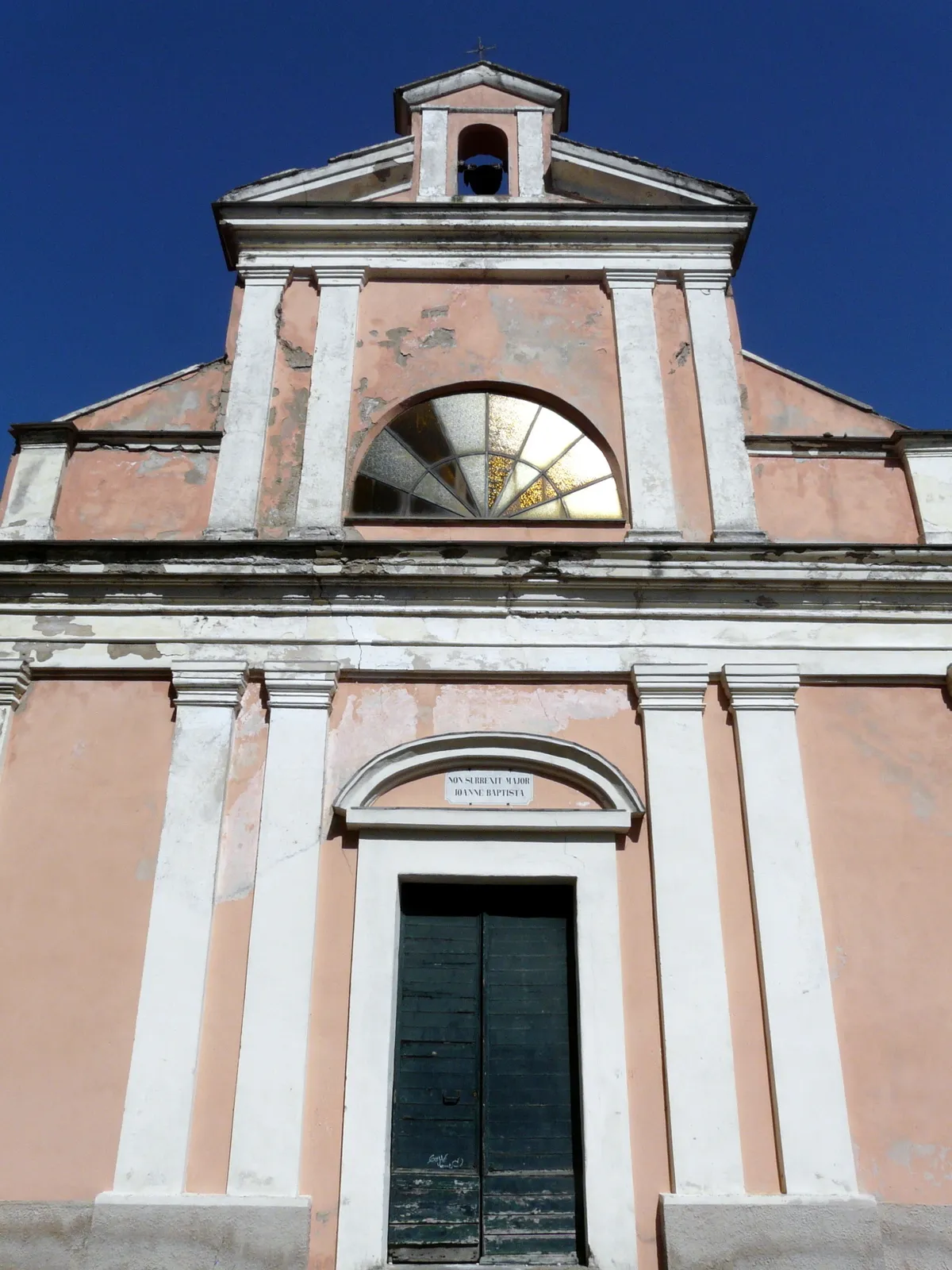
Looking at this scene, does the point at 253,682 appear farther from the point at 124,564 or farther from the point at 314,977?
the point at 314,977

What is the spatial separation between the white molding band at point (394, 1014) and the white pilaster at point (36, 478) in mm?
3384

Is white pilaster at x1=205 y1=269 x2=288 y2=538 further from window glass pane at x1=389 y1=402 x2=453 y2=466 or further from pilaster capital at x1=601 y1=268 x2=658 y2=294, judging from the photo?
pilaster capital at x1=601 y1=268 x2=658 y2=294

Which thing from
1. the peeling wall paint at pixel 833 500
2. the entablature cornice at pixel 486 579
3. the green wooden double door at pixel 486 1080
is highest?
the peeling wall paint at pixel 833 500

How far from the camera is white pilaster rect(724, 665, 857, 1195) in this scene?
6074 millimetres

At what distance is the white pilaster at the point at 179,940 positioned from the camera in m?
6.07

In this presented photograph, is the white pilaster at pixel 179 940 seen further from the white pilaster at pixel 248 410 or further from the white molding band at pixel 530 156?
the white molding band at pixel 530 156

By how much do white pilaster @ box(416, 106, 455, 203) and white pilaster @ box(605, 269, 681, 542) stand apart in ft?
5.76

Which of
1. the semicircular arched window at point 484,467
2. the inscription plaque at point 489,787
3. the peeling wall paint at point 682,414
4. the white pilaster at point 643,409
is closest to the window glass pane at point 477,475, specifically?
the semicircular arched window at point 484,467

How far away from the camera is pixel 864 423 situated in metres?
8.48

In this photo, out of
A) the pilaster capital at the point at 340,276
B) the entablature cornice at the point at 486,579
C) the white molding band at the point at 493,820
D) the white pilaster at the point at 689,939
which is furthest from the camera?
the pilaster capital at the point at 340,276

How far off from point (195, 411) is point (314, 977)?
4.41 meters

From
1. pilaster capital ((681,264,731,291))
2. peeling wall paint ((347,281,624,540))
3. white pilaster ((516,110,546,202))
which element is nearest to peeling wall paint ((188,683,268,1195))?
peeling wall paint ((347,281,624,540))

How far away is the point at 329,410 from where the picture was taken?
329 inches

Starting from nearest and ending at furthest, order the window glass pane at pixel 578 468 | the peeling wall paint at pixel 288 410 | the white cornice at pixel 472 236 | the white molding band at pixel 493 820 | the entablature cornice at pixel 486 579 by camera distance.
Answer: the white molding band at pixel 493 820, the entablature cornice at pixel 486 579, the peeling wall paint at pixel 288 410, the window glass pane at pixel 578 468, the white cornice at pixel 472 236
